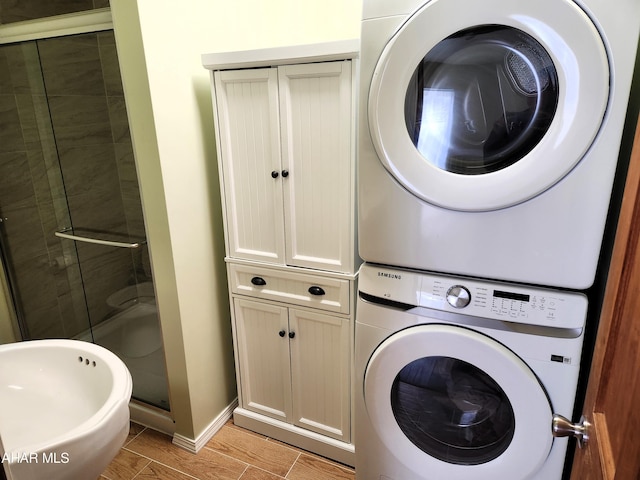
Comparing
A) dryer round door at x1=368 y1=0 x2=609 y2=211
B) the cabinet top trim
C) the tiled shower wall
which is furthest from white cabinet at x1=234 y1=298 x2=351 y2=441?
the cabinet top trim

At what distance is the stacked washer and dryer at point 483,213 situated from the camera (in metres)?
0.85

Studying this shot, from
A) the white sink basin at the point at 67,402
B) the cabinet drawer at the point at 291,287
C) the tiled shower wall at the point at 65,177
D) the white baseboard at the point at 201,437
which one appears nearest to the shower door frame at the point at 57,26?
the tiled shower wall at the point at 65,177

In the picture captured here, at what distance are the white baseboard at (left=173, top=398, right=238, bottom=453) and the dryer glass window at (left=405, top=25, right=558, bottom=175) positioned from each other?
1.55 metres

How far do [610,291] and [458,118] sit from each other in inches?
19.7

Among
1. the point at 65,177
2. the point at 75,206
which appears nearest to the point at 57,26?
the point at 65,177

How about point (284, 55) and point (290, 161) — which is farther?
point (290, 161)

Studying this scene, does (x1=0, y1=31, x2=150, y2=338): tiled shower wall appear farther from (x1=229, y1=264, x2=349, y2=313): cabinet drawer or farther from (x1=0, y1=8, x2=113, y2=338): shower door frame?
(x1=229, y1=264, x2=349, y2=313): cabinet drawer

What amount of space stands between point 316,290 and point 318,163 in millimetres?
486

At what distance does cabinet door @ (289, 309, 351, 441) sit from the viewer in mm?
1607

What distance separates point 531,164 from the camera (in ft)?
2.99

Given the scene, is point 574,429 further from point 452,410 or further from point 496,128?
point 496,128

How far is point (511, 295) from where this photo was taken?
102 centimetres

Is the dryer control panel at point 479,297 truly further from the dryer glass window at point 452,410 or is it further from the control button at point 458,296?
the dryer glass window at point 452,410

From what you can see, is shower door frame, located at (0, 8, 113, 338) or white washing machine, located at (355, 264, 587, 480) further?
shower door frame, located at (0, 8, 113, 338)
